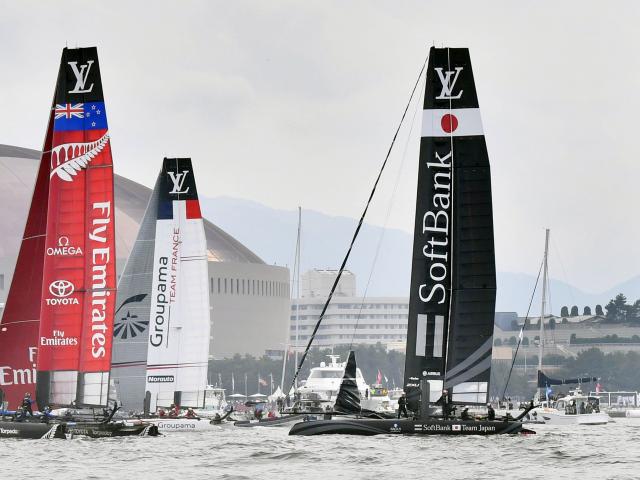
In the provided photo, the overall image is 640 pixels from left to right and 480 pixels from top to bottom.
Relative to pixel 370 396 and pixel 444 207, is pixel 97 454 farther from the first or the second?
pixel 370 396

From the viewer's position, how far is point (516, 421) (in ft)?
152

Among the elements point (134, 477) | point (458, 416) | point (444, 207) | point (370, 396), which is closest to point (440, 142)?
point (444, 207)

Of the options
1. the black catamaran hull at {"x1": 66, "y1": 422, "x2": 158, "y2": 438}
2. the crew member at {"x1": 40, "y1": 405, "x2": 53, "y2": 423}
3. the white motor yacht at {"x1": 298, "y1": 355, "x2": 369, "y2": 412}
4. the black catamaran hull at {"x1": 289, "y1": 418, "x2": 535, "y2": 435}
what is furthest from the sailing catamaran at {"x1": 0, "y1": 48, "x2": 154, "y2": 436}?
the white motor yacht at {"x1": 298, "y1": 355, "x2": 369, "y2": 412}

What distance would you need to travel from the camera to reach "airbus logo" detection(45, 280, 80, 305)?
→ 4734 cm

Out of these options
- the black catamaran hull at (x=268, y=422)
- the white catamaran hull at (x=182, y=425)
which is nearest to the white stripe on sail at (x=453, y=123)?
the white catamaran hull at (x=182, y=425)

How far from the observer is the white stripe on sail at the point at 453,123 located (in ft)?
156

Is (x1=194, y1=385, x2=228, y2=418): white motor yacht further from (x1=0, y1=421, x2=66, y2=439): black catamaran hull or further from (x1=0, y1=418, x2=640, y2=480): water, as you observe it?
(x1=0, y1=421, x2=66, y2=439): black catamaran hull

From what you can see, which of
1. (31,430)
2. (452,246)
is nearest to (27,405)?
(31,430)

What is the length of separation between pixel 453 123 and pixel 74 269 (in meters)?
11.5

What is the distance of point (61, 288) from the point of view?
4738 cm

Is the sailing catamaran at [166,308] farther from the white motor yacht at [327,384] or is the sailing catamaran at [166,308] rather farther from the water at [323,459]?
the white motor yacht at [327,384]

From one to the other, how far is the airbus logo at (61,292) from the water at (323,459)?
3898 millimetres

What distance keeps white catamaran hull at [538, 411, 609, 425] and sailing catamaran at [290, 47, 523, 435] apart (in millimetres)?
38007

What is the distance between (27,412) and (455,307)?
12164 millimetres
